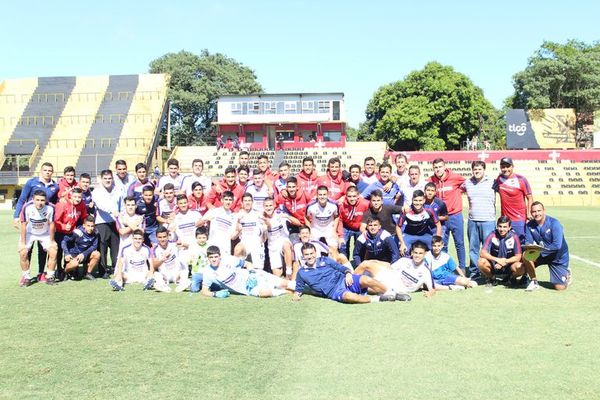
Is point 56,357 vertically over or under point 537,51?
under

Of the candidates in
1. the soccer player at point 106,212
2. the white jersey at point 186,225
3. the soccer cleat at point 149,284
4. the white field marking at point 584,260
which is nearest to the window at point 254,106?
the white field marking at point 584,260

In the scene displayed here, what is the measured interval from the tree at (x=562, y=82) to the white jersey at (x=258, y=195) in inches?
1625

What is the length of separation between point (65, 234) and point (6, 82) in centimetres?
4616

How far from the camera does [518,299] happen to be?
6852 mm

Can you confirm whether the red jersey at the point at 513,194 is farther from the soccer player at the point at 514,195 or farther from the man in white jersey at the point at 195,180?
the man in white jersey at the point at 195,180

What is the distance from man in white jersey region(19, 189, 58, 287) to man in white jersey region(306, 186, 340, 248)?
3.90 m

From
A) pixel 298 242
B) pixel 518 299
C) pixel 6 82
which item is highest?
pixel 6 82

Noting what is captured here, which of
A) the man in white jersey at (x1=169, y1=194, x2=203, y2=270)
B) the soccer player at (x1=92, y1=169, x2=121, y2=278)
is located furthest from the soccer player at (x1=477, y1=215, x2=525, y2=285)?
the soccer player at (x1=92, y1=169, x2=121, y2=278)

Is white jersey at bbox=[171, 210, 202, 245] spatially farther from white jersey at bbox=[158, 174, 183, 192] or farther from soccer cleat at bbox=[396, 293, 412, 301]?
soccer cleat at bbox=[396, 293, 412, 301]

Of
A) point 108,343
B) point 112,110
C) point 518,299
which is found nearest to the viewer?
point 108,343

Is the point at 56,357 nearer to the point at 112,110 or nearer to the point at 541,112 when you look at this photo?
the point at 541,112

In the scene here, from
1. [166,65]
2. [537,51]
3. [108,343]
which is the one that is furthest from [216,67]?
[108,343]

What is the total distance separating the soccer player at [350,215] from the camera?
27.4 ft

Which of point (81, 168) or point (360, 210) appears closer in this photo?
point (360, 210)
